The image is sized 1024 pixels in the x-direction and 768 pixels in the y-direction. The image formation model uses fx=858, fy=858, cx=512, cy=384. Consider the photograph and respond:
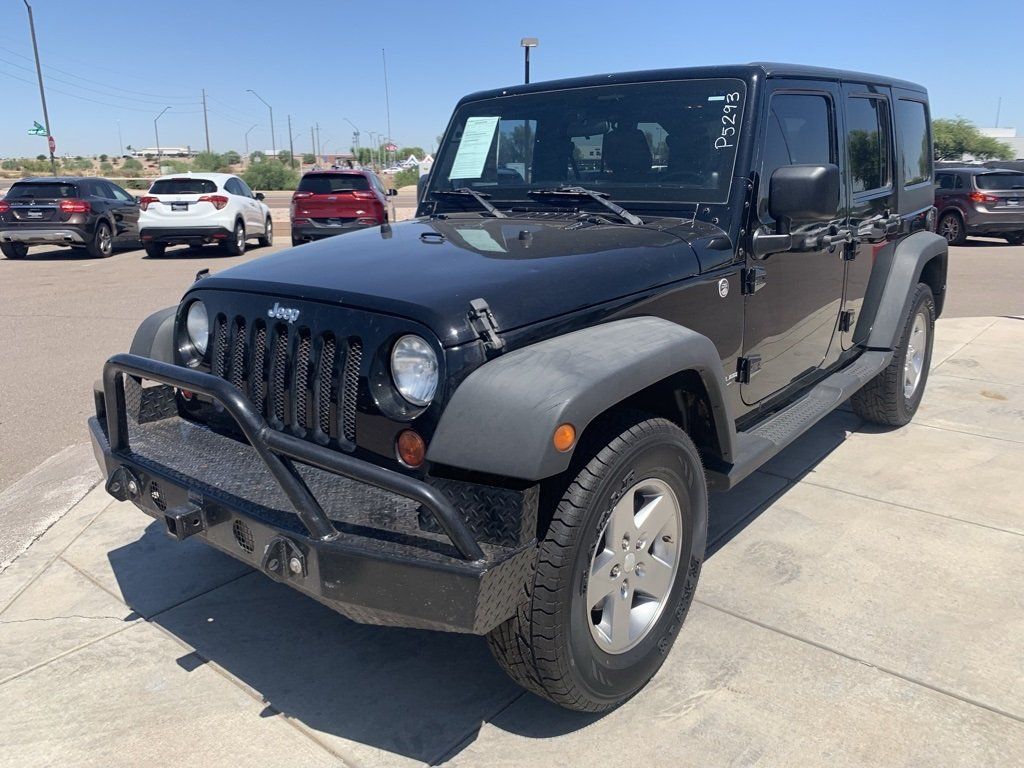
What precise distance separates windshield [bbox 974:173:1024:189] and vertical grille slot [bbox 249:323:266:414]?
1699 centimetres

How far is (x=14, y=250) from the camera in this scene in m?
16.3

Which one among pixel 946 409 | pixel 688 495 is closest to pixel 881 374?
pixel 946 409

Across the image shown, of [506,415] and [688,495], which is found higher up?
[506,415]

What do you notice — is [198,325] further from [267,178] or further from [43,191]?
[267,178]

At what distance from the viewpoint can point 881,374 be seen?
4965mm

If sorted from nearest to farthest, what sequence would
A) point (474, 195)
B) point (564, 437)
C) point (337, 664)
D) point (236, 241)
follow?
point (564, 437)
point (337, 664)
point (474, 195)
point (236, 241)

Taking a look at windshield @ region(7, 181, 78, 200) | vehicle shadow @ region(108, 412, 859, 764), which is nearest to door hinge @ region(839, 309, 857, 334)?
vehicle shadow @ region(108, 412, 859, 764)

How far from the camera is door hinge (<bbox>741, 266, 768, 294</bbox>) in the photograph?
3393 millimetres

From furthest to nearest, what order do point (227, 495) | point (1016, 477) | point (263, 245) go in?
1. point (263, 245)
2. point (1016, 477)
3. point (227, 495)

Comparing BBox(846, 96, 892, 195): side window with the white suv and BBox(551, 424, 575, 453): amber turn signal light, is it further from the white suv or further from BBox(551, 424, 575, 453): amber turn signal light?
the white suv

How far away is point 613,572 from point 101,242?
53.1ft

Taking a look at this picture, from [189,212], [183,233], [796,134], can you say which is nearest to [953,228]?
[189,212]

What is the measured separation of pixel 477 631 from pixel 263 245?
56.8ft

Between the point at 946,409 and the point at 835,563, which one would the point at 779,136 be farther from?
the point at 946,409
